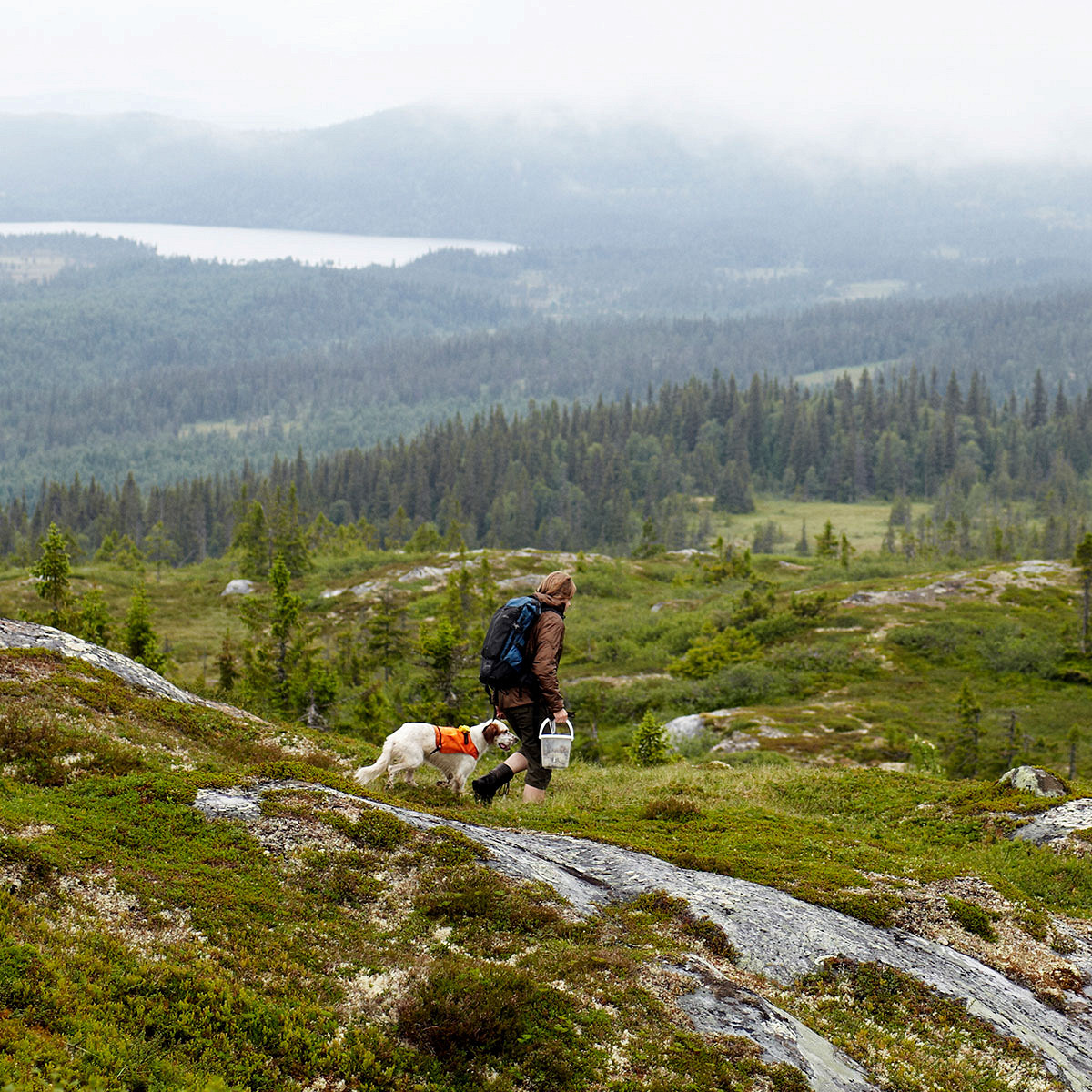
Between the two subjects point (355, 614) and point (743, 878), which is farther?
point (355, 614)

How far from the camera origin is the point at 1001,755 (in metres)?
39.6

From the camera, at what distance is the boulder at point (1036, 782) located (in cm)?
1902

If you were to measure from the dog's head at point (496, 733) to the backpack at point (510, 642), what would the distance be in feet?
5.35

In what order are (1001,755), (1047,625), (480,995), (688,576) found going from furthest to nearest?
(688,576) → (1047,625) → (1001,755) → (480,995)

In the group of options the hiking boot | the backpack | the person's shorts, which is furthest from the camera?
the hiking boot

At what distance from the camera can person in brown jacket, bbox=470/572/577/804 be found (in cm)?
1490

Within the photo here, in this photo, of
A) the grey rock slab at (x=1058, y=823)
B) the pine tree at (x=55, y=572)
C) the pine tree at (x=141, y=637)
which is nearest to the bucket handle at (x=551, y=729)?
the grey rock slab at (x=1058, y=823)

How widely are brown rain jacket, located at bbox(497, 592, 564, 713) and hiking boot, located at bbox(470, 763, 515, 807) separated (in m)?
1.16

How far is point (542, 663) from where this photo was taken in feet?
48.8

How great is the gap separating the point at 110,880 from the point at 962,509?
19571 cm

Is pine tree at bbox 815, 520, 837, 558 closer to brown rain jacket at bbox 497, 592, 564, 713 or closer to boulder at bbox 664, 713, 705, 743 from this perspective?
boulder at bbox 664, 713, 705, 743

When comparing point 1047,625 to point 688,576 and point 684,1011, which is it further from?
point 684,1011

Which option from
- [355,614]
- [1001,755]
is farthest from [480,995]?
[355,614]

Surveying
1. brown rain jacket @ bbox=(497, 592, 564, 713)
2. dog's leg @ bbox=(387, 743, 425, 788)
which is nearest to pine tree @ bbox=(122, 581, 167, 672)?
dog's leg @ bbox=(387, 743, 425, 788)
